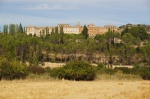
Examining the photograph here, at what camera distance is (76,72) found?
73.8 ft

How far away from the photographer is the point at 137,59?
67375 millimetres

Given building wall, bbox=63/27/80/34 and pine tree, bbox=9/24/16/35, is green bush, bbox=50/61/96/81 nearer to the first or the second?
pine tree, bbox=9/24/16/35

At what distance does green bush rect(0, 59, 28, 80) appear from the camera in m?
21.5

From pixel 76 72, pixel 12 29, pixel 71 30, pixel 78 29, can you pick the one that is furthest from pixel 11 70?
pixel 71 30

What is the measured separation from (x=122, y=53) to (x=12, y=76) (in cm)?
4770

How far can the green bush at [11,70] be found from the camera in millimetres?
21531

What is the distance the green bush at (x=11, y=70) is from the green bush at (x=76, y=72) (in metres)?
2.74

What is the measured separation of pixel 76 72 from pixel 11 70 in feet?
17.0

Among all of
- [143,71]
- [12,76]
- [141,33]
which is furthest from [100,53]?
[12,76]

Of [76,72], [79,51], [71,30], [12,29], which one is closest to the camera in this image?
[76,72]

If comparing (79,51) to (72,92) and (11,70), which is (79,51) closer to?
(11,70)

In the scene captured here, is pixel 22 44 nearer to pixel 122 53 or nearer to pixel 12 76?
pixel 122 53

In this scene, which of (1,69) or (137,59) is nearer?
(1,69)

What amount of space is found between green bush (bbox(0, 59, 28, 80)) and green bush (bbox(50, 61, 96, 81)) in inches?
108
